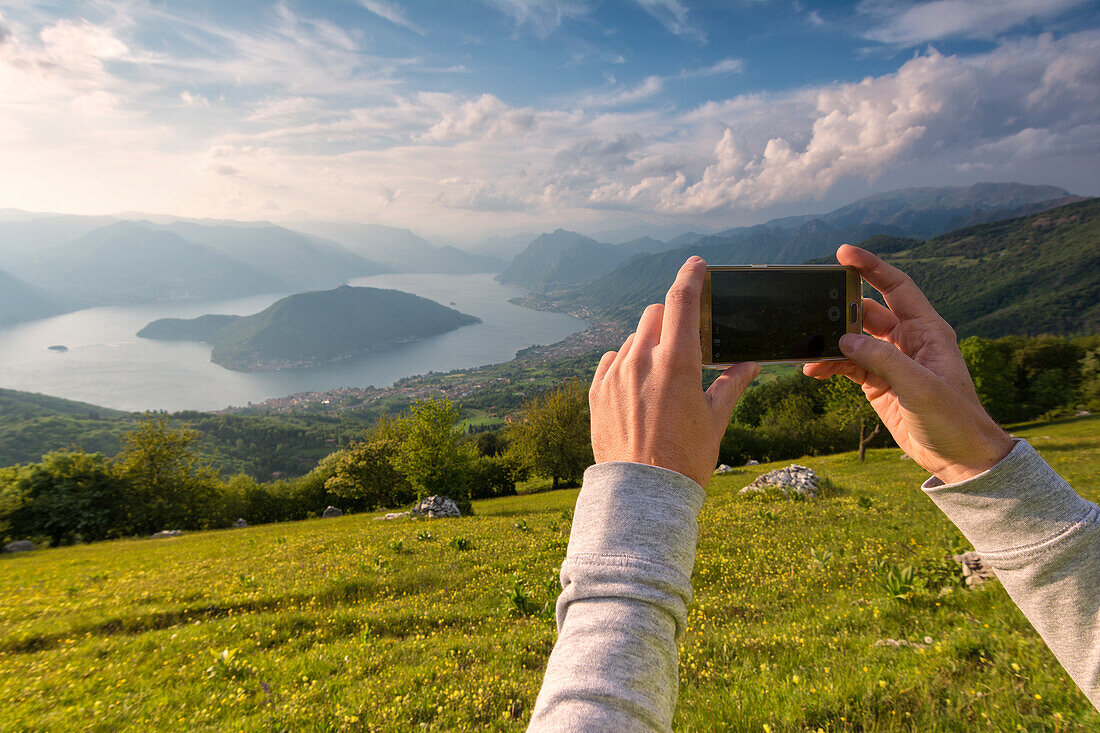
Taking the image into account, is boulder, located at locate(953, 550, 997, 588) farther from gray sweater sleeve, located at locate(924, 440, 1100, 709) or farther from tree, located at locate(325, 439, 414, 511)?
tree, located at locate(325, 439, 414, 511)

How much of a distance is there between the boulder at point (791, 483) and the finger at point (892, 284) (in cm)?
1592

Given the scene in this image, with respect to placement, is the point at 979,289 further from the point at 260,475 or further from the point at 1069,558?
the point at 260,475

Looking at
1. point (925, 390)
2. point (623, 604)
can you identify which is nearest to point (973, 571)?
point (925, 390)

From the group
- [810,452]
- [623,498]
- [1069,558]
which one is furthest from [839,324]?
[810,452]

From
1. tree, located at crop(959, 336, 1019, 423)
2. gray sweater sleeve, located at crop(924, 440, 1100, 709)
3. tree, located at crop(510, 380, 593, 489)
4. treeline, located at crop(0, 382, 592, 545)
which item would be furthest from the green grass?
tree, located at crop(959, 336, 1019, 423)

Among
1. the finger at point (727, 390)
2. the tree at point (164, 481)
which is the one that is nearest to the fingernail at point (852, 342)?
the finger at point (727, 390)

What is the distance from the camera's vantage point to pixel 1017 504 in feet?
5.28

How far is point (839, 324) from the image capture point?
2.80 meters

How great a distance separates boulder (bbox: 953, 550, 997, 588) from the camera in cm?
563

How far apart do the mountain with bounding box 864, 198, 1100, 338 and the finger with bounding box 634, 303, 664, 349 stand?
167m

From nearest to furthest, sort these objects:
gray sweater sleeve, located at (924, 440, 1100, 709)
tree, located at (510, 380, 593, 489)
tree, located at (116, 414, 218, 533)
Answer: gray sweater sleeve, located at (924, 440, 1100, 709) < tree, located at (116, 414, 218, 533) < tree, located at (510, 380, 593, 489)

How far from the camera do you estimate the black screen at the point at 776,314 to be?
264 cm

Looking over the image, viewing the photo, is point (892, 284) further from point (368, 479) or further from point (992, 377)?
point (992, 377)

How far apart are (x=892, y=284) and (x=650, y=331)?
170 cm
